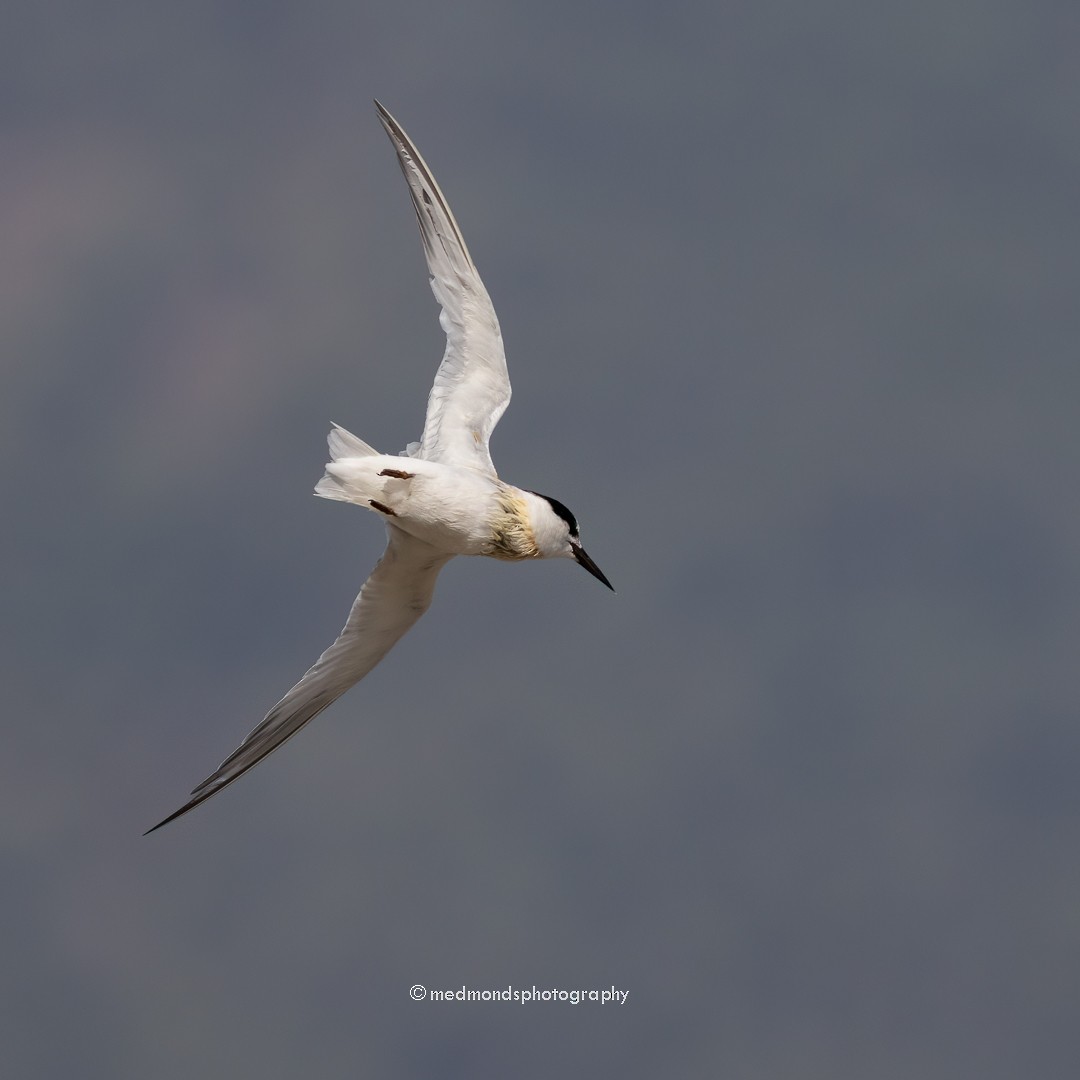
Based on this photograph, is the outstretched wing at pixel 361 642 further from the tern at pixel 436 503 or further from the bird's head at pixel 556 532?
the bird's head at pixel 556 532

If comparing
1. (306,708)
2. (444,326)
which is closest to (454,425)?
(444,326)

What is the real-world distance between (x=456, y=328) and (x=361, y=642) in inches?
103

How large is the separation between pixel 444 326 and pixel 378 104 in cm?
175

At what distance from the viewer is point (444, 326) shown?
1354 cm

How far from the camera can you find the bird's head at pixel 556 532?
1260cm

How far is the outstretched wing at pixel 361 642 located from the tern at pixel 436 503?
1 cm

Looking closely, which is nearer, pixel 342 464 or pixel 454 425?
pixel 342 464

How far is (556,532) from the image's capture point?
42.1 feet

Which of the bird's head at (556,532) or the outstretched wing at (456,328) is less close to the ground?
the outstretched wing at (456,328)

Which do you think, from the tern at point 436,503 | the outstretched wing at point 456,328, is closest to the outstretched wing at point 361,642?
the tern at point 436,503

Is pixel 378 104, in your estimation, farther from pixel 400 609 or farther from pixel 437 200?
pixel 400 609

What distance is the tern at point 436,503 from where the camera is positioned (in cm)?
1219

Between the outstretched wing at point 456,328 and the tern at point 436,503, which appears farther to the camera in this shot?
the outstretched wing at point 456,328


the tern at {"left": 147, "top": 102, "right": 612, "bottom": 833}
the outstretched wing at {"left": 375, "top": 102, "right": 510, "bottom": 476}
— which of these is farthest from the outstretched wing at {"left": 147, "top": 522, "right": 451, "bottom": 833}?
the outstretched wing at {"left": 375, "top": 102, "right": 510, "bottom": 476}
